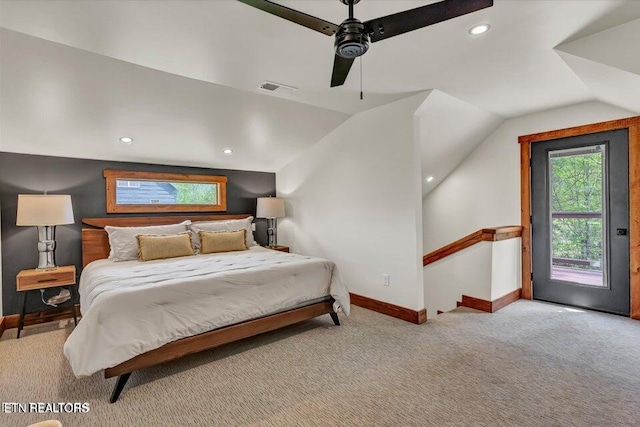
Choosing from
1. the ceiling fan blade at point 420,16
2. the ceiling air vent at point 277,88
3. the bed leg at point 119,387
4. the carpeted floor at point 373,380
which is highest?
the ceiling air vent at point 277,88

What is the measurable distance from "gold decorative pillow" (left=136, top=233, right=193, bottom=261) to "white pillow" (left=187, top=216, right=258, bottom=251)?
299 mm

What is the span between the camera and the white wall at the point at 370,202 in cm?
338

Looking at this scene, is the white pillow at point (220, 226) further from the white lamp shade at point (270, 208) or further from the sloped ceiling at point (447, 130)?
the sloped ceiling at point (447, 130)

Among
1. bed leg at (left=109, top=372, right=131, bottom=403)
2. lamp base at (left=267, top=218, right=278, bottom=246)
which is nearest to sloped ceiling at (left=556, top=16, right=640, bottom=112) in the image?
bed leg at (left=109, top=372, right=131, bottom=403)

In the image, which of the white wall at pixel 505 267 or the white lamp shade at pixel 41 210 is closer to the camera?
the white lamp shade at pixel 41 210

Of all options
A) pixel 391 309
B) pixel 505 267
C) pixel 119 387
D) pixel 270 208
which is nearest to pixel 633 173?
pixel 505 267

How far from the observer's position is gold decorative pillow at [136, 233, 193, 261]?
3.55 m

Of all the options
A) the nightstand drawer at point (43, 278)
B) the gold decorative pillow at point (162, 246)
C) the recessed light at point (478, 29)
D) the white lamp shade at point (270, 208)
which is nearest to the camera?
the recessed light at point (478, 29)

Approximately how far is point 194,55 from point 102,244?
2.72 metres

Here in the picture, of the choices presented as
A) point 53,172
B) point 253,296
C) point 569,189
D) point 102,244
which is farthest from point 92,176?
point 569,189

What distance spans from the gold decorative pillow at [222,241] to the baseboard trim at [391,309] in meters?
1.65

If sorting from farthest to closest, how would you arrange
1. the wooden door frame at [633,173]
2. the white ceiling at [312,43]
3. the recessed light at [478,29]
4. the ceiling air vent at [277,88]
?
the wooden door frame at [633,173]
the ceiling air vent at [277,88]
the recessed light at [478,29]
the white ceiling at [312,43]

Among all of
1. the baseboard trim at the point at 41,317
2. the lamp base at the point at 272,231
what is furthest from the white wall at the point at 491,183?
the baseboard trim at the point at 41,317

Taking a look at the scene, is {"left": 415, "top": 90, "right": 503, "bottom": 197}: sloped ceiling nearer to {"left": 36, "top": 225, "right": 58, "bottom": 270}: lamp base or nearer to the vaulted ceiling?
the vaulted ceiling
